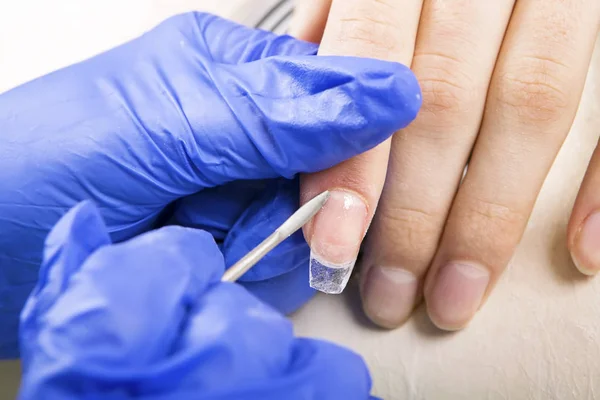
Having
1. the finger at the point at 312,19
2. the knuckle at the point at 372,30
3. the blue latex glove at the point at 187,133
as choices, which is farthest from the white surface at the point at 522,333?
the finger at the point at 312,19

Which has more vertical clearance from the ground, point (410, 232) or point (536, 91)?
point (536, 91)

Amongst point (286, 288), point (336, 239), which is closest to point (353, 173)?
point (336, 239)

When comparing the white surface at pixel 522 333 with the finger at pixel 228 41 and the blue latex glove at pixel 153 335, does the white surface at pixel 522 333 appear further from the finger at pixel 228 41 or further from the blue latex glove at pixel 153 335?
the finger at pixel 228 41

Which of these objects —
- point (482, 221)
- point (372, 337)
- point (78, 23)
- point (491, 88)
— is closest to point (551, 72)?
point (491, 88)

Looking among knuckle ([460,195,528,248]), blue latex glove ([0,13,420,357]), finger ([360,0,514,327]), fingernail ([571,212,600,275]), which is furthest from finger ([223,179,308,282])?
fingernail ([571,212,600,275])

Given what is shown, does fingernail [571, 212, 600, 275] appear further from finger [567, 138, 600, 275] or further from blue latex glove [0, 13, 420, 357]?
blue latex glove [0, 13, 420, 357]

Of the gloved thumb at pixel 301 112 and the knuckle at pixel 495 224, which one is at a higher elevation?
the gloved thumb at pixel 301 112

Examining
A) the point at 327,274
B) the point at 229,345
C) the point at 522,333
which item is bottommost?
the point at 522,333

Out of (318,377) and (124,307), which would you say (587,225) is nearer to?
(318,377)
